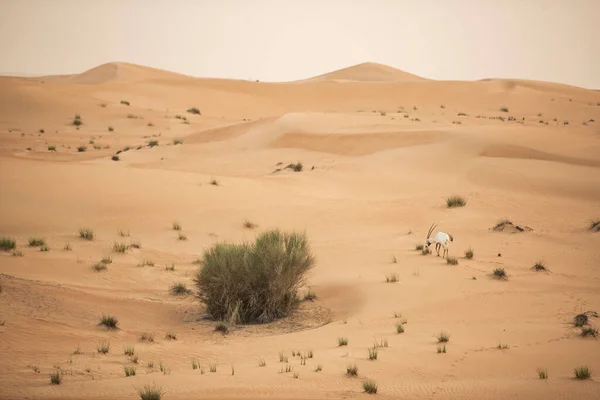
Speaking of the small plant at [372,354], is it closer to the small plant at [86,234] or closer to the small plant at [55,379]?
the small plant at [55,379]

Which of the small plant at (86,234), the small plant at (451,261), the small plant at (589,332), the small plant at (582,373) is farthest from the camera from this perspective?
the small plant at (86,234)

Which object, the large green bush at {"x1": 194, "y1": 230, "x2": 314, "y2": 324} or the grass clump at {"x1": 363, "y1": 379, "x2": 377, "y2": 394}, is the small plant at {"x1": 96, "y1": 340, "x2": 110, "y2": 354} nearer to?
the large green bush at {"x1": 194, "y1": 230, "x2": 314, "y2": 324}

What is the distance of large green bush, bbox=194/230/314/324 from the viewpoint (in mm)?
10312

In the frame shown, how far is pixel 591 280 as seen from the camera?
12.0 meters

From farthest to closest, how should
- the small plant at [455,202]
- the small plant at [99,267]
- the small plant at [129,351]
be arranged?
1. the small plant at [455,202]
2. the small plant at [99,267]
3. the small plant at [129,351]

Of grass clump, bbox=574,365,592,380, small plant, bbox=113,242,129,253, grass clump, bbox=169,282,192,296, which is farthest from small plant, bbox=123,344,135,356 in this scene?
small plant, bbox=113,242,129,253

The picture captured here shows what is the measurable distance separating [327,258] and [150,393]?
7692mm

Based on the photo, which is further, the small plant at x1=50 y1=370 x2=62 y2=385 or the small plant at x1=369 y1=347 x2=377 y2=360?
the small plant at x1=369 y1=347 x2=377 y2=360

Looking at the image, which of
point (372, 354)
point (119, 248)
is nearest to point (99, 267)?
point (119, 248)

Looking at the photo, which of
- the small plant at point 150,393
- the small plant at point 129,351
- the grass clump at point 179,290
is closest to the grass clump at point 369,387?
the small plant at point 150,393

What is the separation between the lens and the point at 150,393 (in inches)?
242

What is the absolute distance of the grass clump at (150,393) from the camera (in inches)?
241

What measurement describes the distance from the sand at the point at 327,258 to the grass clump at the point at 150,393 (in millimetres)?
211

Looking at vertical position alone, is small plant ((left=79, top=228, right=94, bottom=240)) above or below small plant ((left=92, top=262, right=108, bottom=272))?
above
